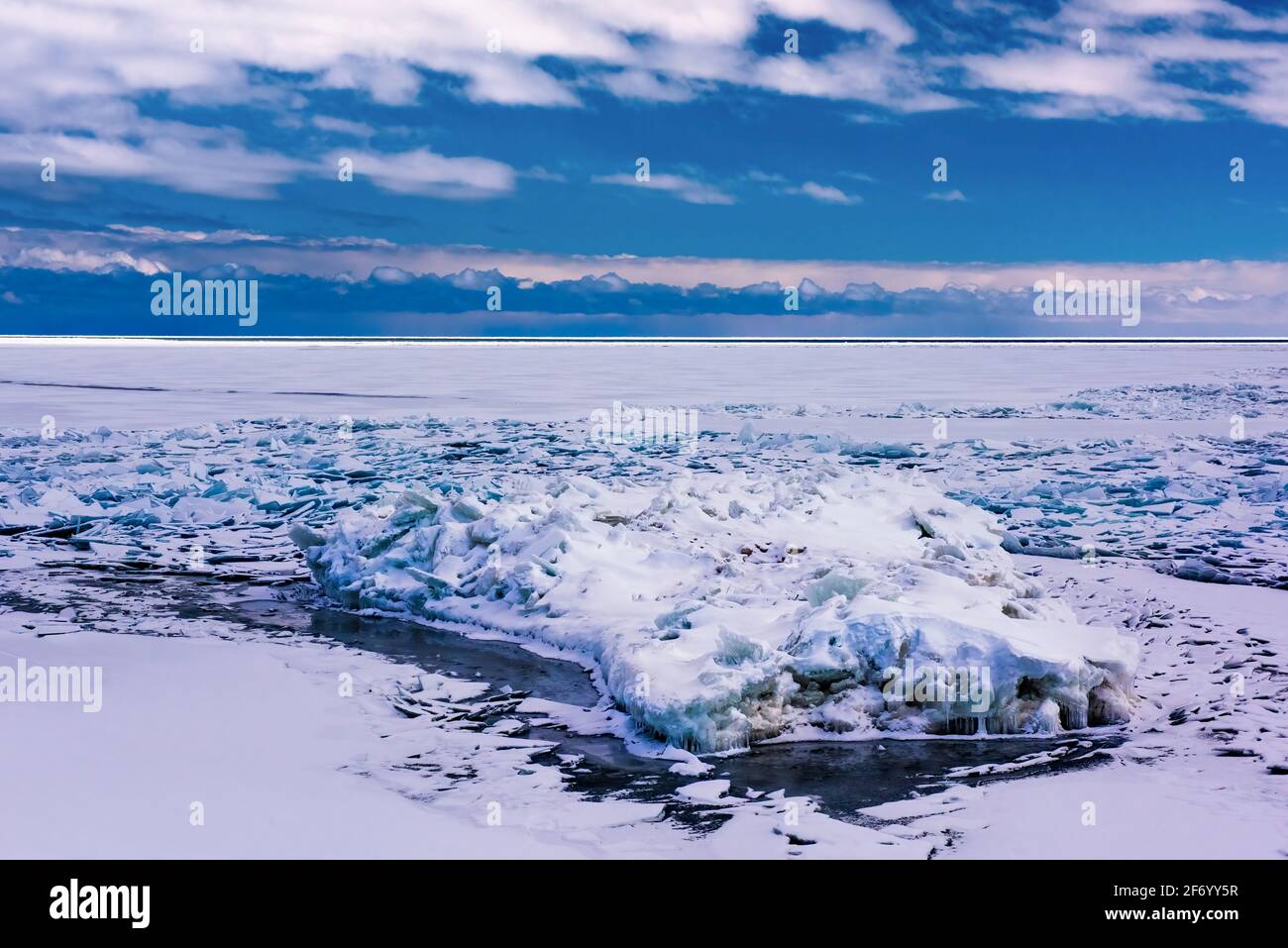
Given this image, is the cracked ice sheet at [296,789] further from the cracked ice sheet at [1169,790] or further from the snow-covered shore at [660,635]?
the cracked ice sheet at [1169,790]

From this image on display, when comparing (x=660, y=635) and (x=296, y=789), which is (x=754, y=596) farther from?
(x=296, y=789)

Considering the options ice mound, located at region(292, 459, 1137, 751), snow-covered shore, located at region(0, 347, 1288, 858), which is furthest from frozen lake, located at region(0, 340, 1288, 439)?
ice mound, located at region(292, 459, 1137, 751)

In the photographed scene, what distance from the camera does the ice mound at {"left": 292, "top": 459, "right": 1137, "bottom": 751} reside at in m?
4.91

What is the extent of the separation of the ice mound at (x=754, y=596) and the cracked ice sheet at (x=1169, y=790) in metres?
0.36

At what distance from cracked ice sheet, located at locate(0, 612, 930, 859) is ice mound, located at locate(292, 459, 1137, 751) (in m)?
Answer: 0.84

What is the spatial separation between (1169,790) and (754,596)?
2656mm

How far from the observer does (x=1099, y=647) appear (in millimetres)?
Result: 5152

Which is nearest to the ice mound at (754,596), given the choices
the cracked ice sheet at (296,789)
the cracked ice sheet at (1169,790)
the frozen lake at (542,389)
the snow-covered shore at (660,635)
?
the snow-covered shore at (660,635)

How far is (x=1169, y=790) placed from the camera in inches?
162

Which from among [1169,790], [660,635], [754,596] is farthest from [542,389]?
[1169,790]

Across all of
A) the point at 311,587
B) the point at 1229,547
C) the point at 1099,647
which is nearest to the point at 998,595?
the point at 1099,647

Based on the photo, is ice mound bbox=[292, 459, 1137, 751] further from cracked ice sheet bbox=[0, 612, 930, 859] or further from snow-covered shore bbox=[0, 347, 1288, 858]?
cracked ice sheet bbox=[0, 612, 930, 859]

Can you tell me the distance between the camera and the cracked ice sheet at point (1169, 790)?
3695mm
